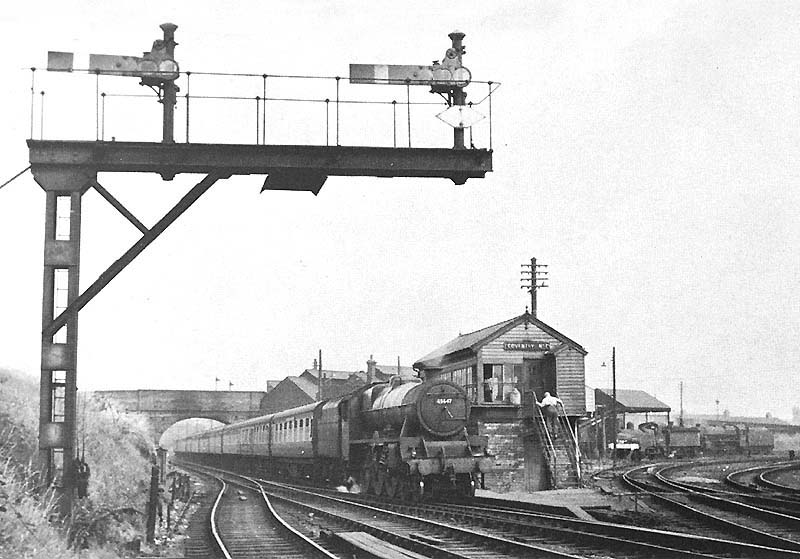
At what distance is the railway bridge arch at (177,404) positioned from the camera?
65.3 metres

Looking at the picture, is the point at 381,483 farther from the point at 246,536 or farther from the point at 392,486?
the point at 246,536

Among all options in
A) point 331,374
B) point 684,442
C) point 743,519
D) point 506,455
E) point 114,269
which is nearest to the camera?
point 114,269

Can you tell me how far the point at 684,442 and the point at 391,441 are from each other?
142ft

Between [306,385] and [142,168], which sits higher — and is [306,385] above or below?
below

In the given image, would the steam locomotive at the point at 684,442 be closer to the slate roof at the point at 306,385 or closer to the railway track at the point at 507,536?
the slate roof at the point at 306,385

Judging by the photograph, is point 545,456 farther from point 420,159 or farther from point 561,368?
point 420,159

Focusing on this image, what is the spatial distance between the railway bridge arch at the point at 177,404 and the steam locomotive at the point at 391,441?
3314 centimetres

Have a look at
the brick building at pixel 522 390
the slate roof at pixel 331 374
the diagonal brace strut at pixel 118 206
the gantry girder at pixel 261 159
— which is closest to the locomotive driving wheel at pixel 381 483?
the brick building at pixel 522 390

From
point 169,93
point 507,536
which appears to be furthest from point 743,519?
point 169,93

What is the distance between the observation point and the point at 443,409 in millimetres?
21625

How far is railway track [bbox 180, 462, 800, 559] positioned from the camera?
11586 mm

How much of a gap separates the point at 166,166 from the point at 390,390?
37.3 feet

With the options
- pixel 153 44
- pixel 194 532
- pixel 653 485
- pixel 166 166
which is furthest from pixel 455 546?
pixel 653 485

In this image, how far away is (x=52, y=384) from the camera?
556 inches
